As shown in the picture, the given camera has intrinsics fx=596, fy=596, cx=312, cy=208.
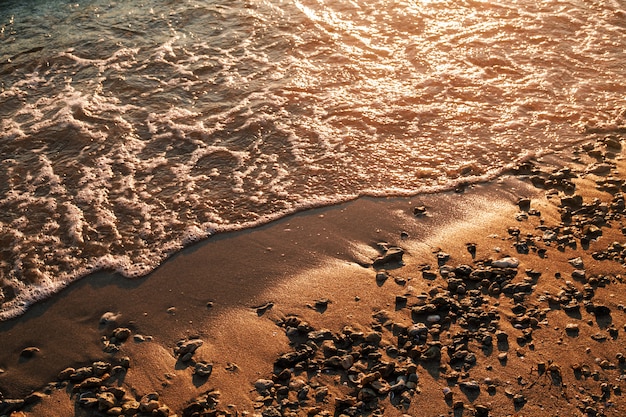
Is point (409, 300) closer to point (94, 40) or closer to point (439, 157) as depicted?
point (439, 157)

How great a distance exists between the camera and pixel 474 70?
29.0 ft

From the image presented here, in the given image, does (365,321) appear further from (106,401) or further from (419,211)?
(106,401)

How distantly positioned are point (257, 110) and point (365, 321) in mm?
4059

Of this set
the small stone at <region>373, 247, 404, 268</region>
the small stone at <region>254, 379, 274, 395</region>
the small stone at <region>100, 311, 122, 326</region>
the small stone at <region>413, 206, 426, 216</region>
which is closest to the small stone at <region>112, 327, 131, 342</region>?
the small stone at <region>100, 311, 122, 326</region>

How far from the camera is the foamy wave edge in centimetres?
562

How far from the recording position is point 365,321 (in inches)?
199

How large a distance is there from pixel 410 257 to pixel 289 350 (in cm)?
157

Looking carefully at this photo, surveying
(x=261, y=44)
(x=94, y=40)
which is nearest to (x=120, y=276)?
(x=261, y=44)

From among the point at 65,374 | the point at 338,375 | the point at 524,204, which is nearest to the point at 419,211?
the point at 524,204

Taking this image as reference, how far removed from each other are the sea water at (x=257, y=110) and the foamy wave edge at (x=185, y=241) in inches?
0.8

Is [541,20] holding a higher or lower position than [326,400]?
higher

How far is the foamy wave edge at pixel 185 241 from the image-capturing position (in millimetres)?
5621

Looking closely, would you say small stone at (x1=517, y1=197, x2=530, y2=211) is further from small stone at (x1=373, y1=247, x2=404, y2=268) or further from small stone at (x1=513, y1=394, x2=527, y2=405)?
small stone at (x1=513, y1=394, x2=527, y2=405)

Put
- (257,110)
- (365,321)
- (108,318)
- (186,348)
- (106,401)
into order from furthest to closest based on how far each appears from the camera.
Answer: (257,110)
(108,318)
(365,321)
(186,348)
(106,401)
